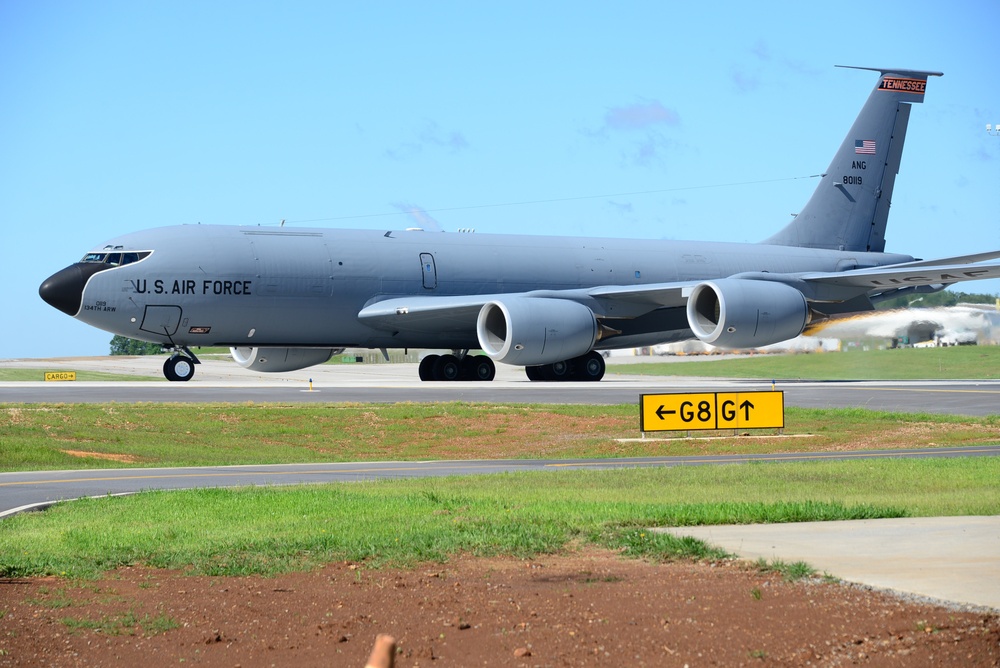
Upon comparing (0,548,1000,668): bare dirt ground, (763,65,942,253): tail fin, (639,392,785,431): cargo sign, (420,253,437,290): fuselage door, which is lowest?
(639,392,785,431): cargo sign

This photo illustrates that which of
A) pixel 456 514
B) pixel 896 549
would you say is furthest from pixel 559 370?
pixel 896 549

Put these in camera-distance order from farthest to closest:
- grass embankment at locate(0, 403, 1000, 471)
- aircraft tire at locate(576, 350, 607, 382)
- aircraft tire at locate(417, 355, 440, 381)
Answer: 1. aircraft tire at locate(417, 355, 440, 381)
2. aircraft tire at locate(576, 350, 607, 382)
3. grass embankment at locate(0, 403, 1000, 471)

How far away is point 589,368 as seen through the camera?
41719 mm

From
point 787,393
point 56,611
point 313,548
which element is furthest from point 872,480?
point 787,393

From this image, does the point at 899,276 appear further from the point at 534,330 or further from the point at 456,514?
the point at 456,514

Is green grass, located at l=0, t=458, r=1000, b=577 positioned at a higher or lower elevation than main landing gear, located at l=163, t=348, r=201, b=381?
higher

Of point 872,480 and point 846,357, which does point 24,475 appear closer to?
point 872,480

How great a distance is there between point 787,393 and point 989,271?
306 inches

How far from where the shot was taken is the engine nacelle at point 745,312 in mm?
36656

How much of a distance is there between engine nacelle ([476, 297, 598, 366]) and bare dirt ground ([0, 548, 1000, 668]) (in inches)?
1054

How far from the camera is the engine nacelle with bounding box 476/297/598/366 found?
119 ft

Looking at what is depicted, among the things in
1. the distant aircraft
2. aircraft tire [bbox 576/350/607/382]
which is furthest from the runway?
aircraft tire [bbox 576/350/607/382]

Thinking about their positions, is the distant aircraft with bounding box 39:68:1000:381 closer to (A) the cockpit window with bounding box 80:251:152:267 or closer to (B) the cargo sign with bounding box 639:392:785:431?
(A) the cockpit window with bounding box 80:251:152:267

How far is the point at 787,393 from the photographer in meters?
36.4
